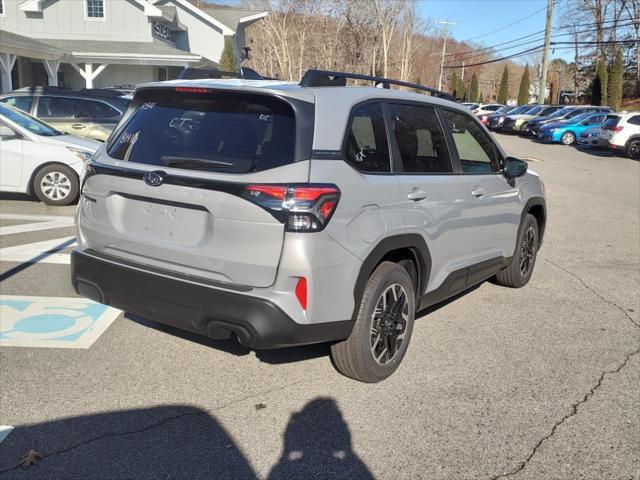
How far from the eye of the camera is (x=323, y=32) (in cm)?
4631

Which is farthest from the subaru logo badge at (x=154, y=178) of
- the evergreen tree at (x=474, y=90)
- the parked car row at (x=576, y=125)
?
the evergreen tree at (x=474, y=90)

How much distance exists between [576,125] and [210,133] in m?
28.6

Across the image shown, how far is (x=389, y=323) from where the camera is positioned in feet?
13.0

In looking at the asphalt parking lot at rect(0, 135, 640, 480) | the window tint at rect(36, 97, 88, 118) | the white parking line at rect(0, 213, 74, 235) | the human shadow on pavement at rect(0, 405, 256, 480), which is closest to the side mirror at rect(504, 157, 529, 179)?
the asphalt parking lot at rect(0, 135, 640, 480)

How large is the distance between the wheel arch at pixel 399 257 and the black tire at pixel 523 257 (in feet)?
6.32

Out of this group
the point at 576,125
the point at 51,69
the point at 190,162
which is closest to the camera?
the point at 190,162

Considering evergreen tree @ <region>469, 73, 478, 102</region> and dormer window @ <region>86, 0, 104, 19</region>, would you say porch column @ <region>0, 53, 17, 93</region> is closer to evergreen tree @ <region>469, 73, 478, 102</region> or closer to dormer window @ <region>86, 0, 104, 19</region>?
dormer window @ <region>86, 0, 104, 19</region>

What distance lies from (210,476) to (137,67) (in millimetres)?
33298

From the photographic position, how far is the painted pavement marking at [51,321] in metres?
4.41

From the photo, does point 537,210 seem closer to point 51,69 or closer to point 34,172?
point 34,172

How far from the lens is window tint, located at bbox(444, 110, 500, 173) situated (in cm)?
482

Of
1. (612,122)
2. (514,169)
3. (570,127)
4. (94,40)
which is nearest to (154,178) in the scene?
(514,169)

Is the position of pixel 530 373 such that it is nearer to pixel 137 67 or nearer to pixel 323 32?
pixel 137 67

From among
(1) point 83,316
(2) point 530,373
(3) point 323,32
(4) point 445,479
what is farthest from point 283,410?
(3) point 323,32
